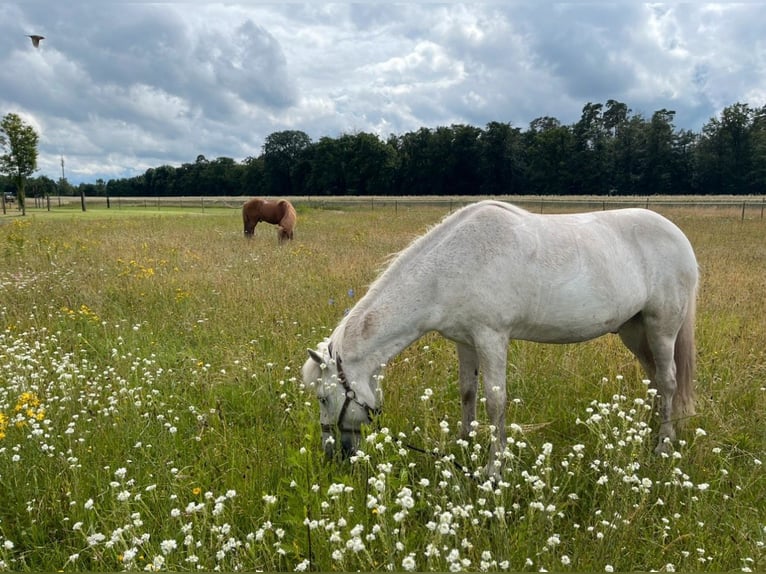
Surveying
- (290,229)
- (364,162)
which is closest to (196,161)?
(364,162)

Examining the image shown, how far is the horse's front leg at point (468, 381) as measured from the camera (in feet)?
12.4

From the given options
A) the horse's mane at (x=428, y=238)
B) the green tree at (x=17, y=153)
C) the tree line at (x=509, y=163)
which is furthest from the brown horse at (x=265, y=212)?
the tree line at (x=509, y=163)

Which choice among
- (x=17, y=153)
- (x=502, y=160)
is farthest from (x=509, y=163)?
(x=17, y=153)

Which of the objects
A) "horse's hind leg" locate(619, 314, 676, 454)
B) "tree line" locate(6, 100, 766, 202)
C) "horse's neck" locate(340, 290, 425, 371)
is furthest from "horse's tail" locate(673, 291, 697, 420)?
"tree line" locate(6, 100, 766, 202)

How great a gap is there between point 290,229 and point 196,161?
107 m

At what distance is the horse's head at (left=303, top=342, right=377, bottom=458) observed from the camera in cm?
324

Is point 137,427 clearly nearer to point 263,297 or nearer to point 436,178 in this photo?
point 263,297

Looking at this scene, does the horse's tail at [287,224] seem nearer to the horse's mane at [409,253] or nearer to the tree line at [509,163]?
the horse's mane at [409,253]

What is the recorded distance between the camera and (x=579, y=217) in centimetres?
400

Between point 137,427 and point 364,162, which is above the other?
point 364,162

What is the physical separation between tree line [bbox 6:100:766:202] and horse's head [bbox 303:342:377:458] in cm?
8234

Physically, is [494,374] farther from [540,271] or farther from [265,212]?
[265,212]

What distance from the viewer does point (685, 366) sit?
4203 millimetres

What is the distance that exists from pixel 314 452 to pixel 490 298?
1579 millimetres
